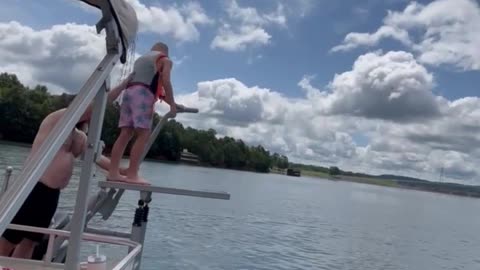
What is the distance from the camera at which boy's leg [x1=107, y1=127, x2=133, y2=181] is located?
165 inches

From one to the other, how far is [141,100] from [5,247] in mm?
1557

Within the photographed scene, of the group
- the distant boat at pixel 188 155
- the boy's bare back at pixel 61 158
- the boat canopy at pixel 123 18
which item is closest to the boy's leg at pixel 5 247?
the boy's bare back at pixel 61 158

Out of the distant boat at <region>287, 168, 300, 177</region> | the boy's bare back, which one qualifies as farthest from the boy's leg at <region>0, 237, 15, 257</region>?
the distant boat at <region>287, 168, 300, 177</region>

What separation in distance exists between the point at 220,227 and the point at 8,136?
41.3 m

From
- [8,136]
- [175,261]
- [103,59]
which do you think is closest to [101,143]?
[103,59]

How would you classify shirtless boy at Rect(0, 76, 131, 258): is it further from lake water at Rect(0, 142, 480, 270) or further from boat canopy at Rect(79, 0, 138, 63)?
lake water at Rect(0, 142, 480, 270)

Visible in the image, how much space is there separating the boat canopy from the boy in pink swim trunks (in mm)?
2388

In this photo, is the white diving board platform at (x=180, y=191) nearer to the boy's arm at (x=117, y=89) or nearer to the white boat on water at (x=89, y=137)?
the white boat on water at (x=89, y=137)

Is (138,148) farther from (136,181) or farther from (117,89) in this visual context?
(117,89)

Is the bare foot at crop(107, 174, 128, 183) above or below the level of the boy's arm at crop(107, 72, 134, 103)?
below

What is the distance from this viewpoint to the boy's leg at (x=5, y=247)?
366 cm

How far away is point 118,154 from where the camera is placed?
4.33m

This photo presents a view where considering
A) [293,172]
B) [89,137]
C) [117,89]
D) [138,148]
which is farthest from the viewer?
[293,172]

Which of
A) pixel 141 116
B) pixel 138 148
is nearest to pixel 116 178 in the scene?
pixel 138 148
